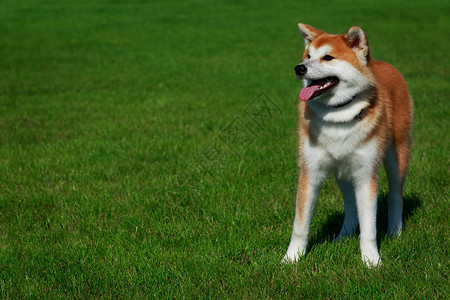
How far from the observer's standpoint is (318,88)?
3.43 meters

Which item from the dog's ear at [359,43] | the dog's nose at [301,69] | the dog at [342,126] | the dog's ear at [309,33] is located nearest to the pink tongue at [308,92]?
the dog at [342,126]

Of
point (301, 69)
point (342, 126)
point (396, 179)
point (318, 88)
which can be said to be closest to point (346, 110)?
point (342, 126)

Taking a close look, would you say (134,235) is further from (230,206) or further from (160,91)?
(160,91)

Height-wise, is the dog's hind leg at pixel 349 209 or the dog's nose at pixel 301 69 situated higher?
the dog's nose at pixel 301 69

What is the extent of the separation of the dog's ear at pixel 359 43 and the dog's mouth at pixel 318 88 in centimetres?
26

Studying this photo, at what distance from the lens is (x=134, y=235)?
413 centimetres

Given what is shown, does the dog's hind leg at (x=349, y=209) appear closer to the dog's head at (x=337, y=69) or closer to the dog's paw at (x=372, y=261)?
the dog's paw at (x=372, y=261)

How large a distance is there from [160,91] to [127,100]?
101 cm

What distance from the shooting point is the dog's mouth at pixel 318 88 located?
340cm

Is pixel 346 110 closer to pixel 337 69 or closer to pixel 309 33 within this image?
pixel 337 69

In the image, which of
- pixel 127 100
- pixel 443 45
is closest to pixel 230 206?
pixel 127 100

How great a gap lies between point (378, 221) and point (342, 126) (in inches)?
52.8

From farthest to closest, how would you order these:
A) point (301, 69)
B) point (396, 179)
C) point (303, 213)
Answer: point (396, 179) → point (303, 213) → point (301, 69)

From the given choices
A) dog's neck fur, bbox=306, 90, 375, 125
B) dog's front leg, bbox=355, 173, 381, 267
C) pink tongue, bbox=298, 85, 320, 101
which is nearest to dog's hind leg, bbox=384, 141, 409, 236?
dog's front leg, bbox=355, 173, 381, 267
